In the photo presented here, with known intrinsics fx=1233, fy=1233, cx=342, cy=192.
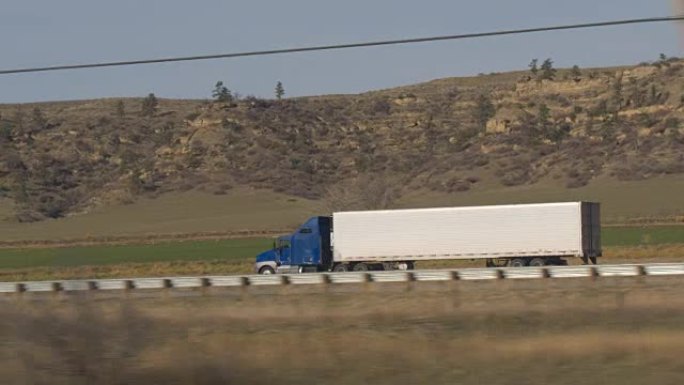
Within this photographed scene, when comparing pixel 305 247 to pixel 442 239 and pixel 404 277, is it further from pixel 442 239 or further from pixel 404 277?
pixel 404 277

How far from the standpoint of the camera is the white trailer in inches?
2034

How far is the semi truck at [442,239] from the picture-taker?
51.7 m

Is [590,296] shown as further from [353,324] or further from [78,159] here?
[78,159]

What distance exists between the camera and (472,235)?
52.7 m

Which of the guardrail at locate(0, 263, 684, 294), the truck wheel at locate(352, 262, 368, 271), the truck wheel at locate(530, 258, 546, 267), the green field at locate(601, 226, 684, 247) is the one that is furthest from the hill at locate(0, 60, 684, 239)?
the guardrail at locate(0, 263, 684, 294)

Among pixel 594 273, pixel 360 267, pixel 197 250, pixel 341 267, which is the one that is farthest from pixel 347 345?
pixel 197 250

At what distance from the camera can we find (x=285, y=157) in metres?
152

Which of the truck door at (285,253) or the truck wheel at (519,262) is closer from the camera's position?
the truck wheel at (519,262)

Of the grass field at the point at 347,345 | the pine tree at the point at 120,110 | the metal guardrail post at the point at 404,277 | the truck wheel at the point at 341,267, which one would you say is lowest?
the truck wheel at the point at 341,267

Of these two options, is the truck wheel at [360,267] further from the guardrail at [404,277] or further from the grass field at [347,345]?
the grass field at [347,345]

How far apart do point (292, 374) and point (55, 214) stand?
418 ft

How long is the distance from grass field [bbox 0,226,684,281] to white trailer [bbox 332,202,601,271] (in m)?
5.07

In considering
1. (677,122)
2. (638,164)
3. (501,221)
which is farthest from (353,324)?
(677,122)

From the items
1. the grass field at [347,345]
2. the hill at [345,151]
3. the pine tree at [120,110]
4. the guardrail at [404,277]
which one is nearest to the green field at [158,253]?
the hill at [345,151]
